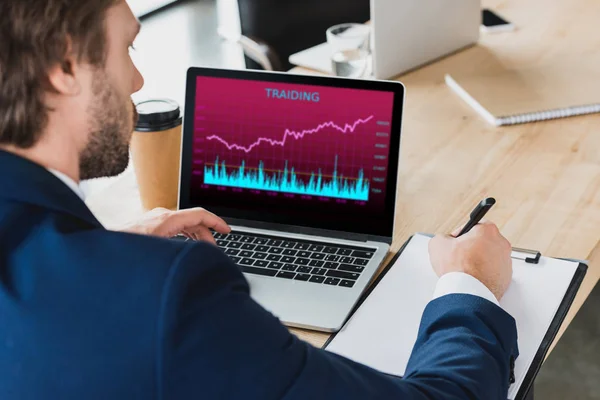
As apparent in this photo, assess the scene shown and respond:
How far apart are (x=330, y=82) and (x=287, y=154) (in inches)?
5.5

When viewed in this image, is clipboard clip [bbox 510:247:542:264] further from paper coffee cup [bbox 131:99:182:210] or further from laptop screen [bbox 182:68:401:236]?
paper coffee cup [bbox 131:99:182:210]

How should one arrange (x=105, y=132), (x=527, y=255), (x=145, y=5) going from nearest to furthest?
(x=105, y=132) < (x=527, y=255) < (x=145, y=5)

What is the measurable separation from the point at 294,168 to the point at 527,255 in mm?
405

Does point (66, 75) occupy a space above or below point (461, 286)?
above

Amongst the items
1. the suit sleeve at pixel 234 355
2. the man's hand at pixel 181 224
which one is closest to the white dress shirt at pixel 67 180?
the suit sleeve at pixel 234 355

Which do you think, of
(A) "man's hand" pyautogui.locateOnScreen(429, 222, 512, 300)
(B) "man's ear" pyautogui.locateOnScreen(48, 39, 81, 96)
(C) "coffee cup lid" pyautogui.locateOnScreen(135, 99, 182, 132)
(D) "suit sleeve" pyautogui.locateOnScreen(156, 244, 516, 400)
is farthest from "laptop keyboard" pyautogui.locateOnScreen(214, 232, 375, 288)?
(B) "man's ear" pyautogui.locateOnScreen(48, 39, 81, 96)

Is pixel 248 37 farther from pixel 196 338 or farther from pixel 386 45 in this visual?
pixel 196 338

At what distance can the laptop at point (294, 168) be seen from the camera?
133 centimetres

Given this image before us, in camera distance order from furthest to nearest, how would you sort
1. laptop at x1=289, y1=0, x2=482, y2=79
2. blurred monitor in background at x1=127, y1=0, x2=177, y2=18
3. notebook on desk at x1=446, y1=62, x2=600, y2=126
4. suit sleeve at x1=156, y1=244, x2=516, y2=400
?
blurred monitor in background at x1=127, y1=0, x2=177, y2=18
laptop at x1=289, y1=0, x2=482, y2=79
notebook on desk at x1=446, y1=62, x2=600, y2=126
suit sleeve at x1=156, y1=244, x2=516, y2=400

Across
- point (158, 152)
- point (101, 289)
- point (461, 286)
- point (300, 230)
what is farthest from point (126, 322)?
point (158, 152)

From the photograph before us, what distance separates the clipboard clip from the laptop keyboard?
221 mm

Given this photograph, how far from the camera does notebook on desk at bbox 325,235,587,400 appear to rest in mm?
1083

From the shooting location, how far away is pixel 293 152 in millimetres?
1394

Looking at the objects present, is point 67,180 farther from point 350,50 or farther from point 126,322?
point 350,50
